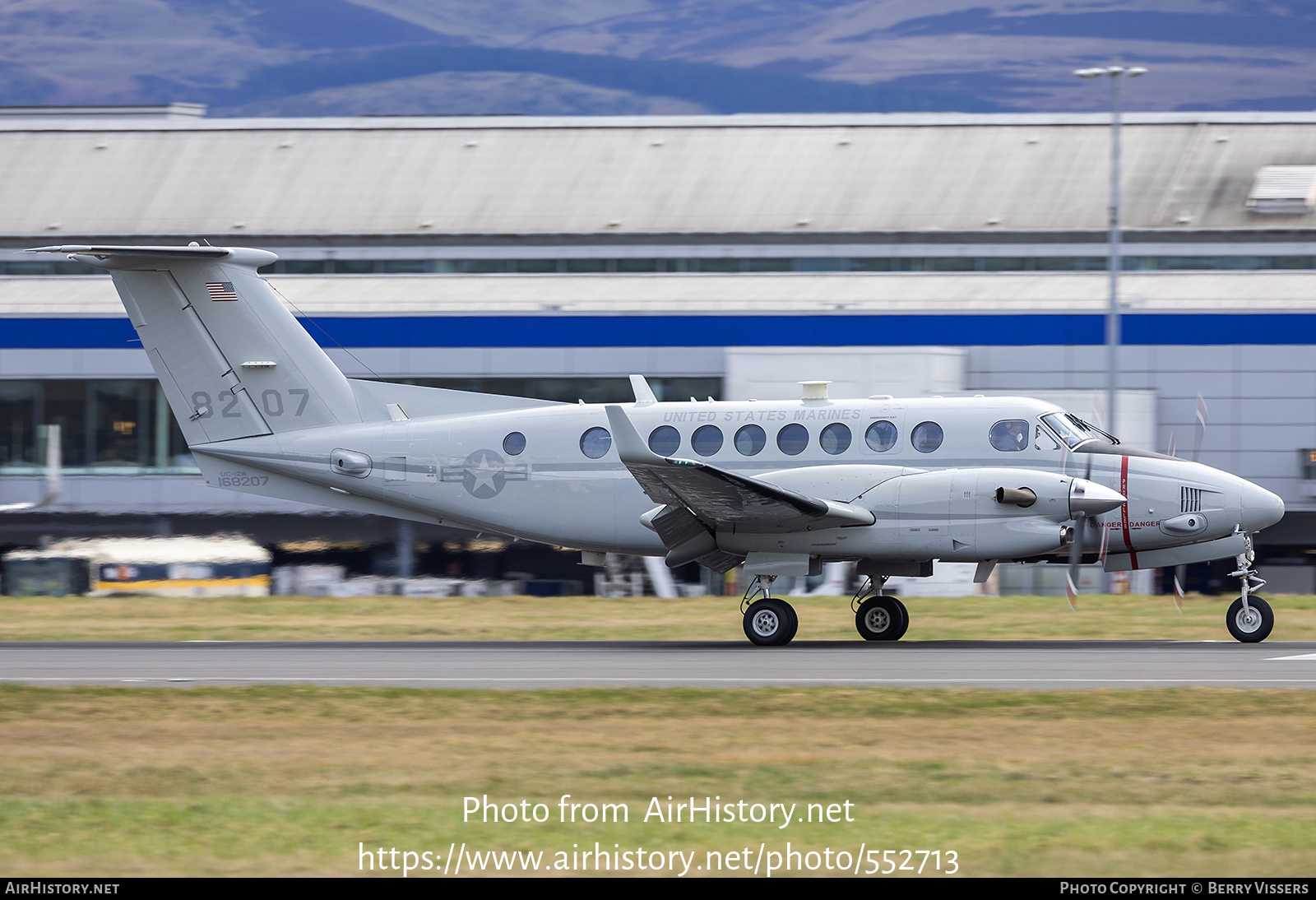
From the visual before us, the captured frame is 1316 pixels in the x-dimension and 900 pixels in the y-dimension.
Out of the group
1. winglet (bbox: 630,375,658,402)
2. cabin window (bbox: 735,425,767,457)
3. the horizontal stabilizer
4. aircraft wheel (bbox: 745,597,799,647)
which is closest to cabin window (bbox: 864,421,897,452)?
cabin window (bbox: 735,425,767,457)

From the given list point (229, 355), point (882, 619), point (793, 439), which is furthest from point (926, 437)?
point (229, 355)

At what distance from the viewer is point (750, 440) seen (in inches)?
794

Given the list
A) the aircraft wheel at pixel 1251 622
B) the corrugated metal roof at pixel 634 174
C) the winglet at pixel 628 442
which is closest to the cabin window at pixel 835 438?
the winglet at pixel 628 442

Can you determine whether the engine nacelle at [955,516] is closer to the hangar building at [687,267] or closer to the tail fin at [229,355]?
the tail fin at [229,355]

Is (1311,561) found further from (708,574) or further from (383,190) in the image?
(383,190)

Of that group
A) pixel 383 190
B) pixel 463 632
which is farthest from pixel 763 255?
pixel 463 632

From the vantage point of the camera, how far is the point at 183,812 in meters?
A: 9.25

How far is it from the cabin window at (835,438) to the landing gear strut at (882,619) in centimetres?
200

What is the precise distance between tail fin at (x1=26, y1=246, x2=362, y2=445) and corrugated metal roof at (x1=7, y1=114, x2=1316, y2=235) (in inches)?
892

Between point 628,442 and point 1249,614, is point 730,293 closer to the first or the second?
point 628,442

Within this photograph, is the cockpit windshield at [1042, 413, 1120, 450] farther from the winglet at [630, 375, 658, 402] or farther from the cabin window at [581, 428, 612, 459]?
the cabin window at [581, 428, 612, 459]

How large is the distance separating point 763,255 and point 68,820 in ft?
116

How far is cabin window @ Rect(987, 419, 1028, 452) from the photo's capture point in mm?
19312

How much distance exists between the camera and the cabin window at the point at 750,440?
20.1m
